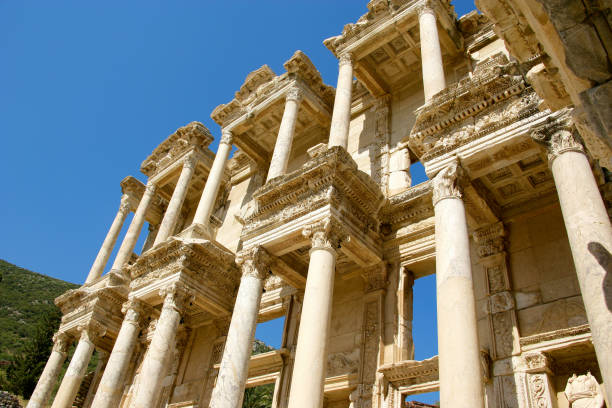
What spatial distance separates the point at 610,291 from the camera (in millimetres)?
5289

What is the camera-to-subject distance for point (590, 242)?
249 inches

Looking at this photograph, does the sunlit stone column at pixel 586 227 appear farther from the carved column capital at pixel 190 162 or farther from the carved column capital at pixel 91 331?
the carved column capital at pixel 91 331

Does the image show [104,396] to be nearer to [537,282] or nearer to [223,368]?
[223,368]

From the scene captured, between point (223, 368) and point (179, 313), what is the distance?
3.95 m

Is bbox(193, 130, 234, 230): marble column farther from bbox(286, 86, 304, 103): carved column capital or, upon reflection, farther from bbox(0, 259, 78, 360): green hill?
bbox(0, 259, 78, 360): green hill

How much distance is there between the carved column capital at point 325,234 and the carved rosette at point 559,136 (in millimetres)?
4646

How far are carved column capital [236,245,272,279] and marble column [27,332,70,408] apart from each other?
1103cm

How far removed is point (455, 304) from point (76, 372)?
14.5 metres

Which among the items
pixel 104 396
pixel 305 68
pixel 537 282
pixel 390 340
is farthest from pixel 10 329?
pixel 537 282

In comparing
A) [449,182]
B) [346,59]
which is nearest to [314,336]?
[449,182]

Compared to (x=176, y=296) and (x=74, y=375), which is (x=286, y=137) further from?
(x=74, y=375)

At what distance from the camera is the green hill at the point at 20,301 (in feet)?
173

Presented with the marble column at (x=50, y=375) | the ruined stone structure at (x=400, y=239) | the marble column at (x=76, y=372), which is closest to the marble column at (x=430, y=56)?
the ruined stone structure at (x=400, y=239)

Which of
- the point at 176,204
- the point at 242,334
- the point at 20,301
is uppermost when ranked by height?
the point at 20,301
